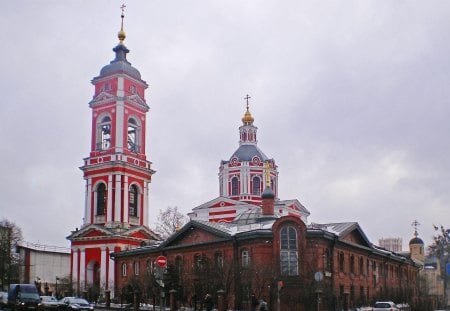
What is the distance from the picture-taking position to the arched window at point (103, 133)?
68.9 meters

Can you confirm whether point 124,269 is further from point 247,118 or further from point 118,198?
point 247,118

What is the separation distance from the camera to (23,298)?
1531 inches

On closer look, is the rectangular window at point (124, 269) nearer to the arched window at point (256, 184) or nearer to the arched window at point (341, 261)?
the arched window at point (341, 261)

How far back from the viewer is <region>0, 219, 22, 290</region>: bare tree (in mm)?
75250

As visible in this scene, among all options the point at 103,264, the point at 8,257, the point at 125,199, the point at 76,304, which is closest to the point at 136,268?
the point at 103,264

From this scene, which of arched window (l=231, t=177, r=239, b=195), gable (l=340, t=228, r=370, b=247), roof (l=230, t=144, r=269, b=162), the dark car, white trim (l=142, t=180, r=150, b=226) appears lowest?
the dark car

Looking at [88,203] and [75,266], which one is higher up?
[88,203]

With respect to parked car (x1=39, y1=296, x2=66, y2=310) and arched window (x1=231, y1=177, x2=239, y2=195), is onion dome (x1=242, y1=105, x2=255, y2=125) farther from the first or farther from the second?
parked car (x1=39, y1=296, x2=66, y2=310)

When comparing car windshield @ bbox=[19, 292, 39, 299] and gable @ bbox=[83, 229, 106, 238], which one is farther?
gable @ bbox=[83, 229, 106, 238]

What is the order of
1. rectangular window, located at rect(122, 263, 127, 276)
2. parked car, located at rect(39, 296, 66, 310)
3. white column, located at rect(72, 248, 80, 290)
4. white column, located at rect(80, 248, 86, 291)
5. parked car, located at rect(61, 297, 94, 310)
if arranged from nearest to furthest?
parked car, located at rect(39, 296, 66, 310)
parked car, located at rect(61, 297, 94, 310)
rectangular window, located at rect(122, 263, 127, 276)
white column, located at rect(80, 248, 86, 291)
white column, located at rect(72, 248, 80, 290)

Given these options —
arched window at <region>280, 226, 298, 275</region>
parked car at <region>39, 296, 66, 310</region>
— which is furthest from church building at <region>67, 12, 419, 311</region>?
parked car at <region>39, 296, 66, 310</region>

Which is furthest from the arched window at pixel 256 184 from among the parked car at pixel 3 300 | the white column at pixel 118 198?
the parked car at pixel 3 300

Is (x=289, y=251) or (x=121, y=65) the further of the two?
(x=121, y=65)

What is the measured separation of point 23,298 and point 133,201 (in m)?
30.7
